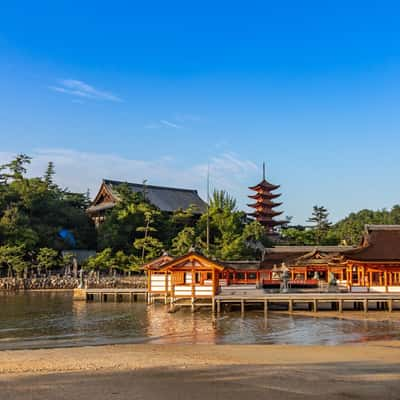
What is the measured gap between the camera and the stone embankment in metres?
44.8

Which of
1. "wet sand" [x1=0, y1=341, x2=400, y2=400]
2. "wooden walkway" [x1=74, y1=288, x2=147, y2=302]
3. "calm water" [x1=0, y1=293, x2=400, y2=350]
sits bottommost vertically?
"calm water" [x1=0, y1=293, x2=400, y2=350]

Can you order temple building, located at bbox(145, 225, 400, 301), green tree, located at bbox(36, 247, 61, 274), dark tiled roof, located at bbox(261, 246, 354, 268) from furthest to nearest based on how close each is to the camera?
1. green tree, located at bbox(36, 247, 61, 274)
2. dark tiled roof, located at bbox(261, 246, 354, 268)
3. temple building, located at bbox(145, 225, 400, 301)

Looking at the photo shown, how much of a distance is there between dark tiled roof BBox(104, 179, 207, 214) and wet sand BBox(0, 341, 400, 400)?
42.2 metres

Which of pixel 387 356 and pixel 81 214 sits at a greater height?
pixel 81 214

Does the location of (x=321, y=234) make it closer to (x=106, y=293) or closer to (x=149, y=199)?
(x=149, y=199)

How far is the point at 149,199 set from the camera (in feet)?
191

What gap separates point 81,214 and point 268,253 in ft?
73.1

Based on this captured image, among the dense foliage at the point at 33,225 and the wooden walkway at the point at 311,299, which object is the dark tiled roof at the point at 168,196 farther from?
the wooden walkway at the point at 311,299

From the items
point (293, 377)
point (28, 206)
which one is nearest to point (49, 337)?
point (293, 377)

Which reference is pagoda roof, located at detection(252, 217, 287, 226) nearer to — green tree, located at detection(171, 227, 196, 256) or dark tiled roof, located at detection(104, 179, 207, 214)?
dark tiled roof, located at detection(104, 179, 207, 214)

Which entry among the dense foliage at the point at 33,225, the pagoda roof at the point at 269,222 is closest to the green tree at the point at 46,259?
the dense foliage at the point at 33,225

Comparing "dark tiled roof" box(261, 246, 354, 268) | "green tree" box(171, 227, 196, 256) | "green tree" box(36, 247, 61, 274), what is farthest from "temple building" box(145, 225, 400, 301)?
"green tree" box(36, 247, 61, 274)

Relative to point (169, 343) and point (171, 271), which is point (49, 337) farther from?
point (171, 271)

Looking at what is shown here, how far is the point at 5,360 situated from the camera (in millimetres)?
13969
